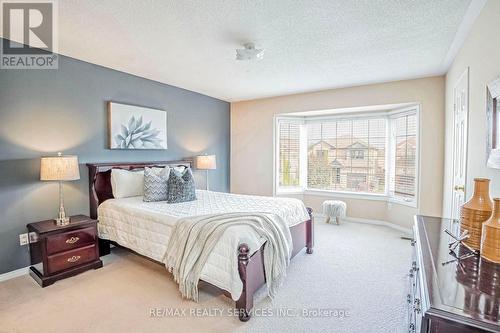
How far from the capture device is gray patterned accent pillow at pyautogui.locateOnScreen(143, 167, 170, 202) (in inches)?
131

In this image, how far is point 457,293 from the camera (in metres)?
0.93

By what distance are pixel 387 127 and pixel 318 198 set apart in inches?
75.4

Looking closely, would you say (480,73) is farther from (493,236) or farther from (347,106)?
(347,106)

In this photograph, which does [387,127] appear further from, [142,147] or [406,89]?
[142,147]

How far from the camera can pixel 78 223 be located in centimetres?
285

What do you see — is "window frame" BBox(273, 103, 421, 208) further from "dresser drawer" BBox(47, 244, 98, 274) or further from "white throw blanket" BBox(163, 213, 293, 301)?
"dresser drawer" BBox(47, 244, 98, 274)

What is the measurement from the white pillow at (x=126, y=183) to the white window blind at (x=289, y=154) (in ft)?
9.67

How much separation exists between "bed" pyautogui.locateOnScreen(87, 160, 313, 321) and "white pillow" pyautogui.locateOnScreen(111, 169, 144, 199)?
105 mm

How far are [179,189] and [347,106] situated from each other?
3272 mm

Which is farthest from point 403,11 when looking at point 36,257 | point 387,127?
point 36,257

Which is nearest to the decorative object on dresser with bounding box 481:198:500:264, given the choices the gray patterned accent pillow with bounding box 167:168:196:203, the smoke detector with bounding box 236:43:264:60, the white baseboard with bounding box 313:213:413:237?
the smoke detector with bounding box 236:43:264:60

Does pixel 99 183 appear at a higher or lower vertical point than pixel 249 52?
lower

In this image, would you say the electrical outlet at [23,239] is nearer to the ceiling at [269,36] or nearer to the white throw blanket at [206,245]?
the white throw blanket at [206,245]

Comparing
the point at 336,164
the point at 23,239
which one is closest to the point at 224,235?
the point at 23,239
